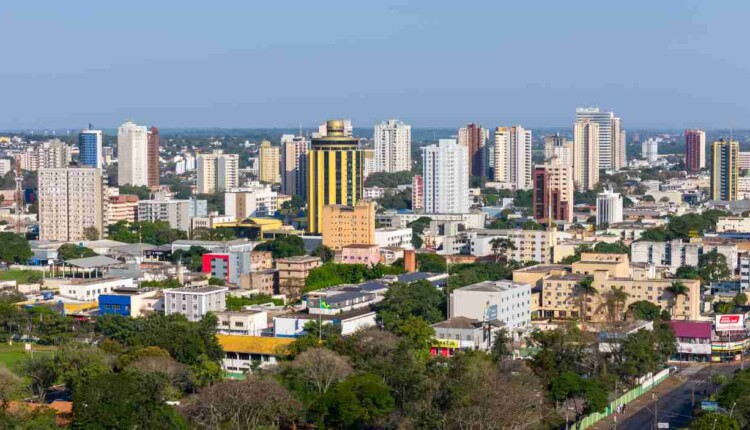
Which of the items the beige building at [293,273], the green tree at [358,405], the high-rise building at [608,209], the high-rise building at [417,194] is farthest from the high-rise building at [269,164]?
the green tree at [358,405]

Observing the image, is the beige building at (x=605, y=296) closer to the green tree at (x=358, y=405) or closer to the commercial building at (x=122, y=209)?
the green tree at (x=358, y=405)

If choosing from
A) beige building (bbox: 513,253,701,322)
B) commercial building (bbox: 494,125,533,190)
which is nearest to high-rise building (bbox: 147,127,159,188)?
commercial building (bbox: 494,125,533,190)

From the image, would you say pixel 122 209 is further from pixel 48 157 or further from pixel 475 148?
pixel 475 148

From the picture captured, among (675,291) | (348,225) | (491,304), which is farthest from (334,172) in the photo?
(491,304)

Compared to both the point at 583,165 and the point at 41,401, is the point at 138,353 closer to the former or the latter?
the point at 41,401

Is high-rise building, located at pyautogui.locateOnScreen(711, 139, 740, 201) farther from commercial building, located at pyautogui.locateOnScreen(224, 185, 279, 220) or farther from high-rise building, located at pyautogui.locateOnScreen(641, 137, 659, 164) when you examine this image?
high-rise building, located at pyautogui.locateOnScreen(641, 137, 659, 164)

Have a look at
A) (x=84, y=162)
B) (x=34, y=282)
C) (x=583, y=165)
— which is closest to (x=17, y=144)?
(x=84, y=162)
